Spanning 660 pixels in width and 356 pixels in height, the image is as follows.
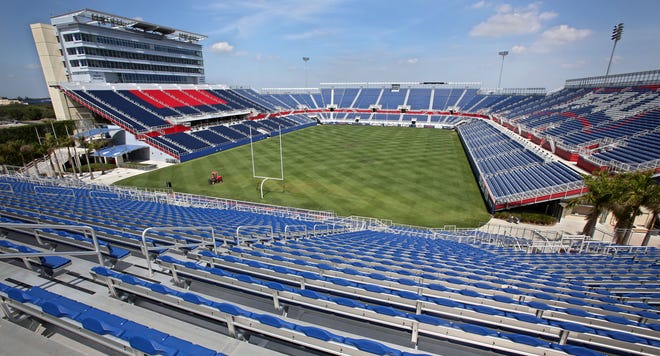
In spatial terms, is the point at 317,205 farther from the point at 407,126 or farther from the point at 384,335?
the point at 407,126

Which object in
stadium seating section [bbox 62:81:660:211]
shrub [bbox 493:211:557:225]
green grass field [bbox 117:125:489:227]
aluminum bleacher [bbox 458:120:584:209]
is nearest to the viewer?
shrub [bbox 493:211:557:225]

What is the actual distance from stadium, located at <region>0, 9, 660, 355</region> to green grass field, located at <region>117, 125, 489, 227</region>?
1090 mm

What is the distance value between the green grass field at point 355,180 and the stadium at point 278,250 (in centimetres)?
109

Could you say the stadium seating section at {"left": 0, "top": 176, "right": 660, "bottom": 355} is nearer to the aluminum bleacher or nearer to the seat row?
the seat row

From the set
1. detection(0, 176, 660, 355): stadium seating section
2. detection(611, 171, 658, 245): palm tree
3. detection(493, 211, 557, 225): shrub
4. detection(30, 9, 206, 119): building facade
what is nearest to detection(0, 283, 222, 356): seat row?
detection(0, 176, 660, 355): stadium seating section

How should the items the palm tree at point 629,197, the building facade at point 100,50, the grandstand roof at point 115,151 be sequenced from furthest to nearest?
the building facade at point 100,50, the grandstand roof at point 115,151, the palm tree at point 629,197

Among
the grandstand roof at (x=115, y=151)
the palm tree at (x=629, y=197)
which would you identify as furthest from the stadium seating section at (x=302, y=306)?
the grandstand roof at (x=115, y=151)

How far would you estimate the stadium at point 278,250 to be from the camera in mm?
3695

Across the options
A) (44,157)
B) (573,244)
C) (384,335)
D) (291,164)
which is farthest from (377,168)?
(44,157)

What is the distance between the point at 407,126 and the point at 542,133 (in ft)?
122

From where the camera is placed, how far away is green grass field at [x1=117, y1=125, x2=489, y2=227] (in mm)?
23141

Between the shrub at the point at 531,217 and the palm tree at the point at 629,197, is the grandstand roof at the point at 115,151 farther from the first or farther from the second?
the palm tree at the point at 629,197

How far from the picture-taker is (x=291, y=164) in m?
35.5

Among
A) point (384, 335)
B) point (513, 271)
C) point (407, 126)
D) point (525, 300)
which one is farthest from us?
point (407, 126)
